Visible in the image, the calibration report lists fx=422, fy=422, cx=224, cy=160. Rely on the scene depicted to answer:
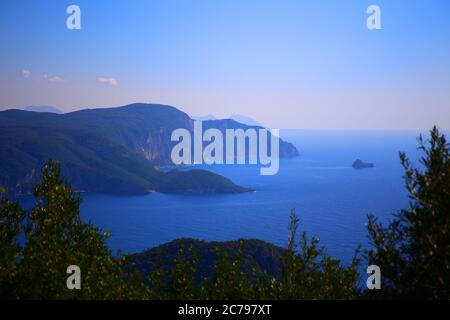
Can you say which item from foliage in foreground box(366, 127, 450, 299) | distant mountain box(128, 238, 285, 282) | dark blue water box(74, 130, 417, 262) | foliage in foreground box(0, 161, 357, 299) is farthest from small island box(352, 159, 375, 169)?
foliage in foreground box(366, 127, 450, 299)

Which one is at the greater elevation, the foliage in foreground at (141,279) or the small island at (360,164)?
the foliage in foreground at (141,279)

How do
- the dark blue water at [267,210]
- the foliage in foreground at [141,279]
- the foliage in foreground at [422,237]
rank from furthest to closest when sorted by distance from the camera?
the dark blue water at [267,210]
the foliage in foreground at [141,279]
the foliage in foreground at [422,237]

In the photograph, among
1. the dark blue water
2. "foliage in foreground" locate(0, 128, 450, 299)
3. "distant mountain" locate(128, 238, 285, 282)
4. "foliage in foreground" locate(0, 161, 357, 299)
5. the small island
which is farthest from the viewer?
the small island

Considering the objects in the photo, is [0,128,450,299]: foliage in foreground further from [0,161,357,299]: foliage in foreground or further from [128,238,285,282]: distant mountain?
[128,238,285,282]: distant mountain

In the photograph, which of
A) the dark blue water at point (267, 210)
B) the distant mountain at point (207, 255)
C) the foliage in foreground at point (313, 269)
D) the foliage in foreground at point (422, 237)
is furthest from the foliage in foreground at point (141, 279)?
the dark blue water at point (267, 210)

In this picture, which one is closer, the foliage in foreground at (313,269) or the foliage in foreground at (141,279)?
the foliage in foreground at (313,269)

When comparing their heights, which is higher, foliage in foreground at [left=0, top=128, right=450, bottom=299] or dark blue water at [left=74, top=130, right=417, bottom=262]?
foliage in foreground at [left=0, top=128, right=450, bottom=299]

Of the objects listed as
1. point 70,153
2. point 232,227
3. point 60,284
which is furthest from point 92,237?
point 70,153

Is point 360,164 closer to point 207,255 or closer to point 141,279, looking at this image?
point 207,255

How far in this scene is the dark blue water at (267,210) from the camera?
94688 mm

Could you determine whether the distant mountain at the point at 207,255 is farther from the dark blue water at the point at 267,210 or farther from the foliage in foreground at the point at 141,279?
the foliage in foreground at the point at 141,279

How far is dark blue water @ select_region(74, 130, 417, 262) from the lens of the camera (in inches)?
3728

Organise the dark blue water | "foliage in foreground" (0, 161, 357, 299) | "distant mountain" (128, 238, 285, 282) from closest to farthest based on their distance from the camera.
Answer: "foliage in foreground" (0, 161, 357, 299), "distant mountain" (128, 238, 285, 282), the dark blue water
